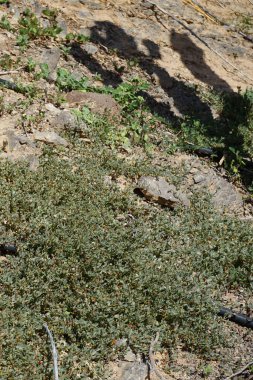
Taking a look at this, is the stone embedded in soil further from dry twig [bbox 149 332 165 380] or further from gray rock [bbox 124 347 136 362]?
gray rock [bbox 124 347 136 362]

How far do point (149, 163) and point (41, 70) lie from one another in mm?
2799

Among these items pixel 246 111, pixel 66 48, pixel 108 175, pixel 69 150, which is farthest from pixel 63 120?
pixel 246 111

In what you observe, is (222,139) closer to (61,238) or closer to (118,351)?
(61,238)

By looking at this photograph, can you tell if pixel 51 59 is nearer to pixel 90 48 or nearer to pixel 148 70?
pixel 90 48

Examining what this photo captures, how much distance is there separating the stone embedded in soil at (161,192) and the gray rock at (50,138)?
1342mm

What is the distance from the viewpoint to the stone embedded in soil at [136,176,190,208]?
26.4 feet

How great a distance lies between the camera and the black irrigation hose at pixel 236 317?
6.68 meters

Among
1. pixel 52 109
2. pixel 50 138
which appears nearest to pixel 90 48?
pixel 52 109

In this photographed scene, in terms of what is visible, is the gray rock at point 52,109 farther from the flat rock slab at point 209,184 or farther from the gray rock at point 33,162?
the flat rock slab at point 209,184

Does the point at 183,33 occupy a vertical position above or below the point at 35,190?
above

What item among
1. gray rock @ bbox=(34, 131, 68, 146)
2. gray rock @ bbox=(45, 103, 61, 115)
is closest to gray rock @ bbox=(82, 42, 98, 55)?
gray rock @ bbox=(45, 103, 61, 115)

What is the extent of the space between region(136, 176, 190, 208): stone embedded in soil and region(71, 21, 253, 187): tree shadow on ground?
142 cm

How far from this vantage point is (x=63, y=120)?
888 cm

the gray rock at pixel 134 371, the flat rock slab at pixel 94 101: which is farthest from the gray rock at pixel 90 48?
the gray rock at pixel 134 371
